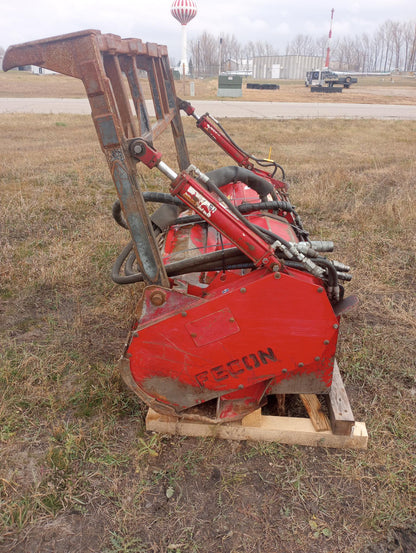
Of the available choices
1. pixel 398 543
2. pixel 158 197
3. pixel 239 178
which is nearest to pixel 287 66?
pixel 239 178

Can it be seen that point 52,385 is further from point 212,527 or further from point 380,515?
point 380,515

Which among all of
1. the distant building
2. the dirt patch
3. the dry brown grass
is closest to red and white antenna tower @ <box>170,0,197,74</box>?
the dry brown grass

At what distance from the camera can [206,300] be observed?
79.6 inches

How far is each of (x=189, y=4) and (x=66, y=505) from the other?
4148 cm

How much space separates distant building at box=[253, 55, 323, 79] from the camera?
212 feet

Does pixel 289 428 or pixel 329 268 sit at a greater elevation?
pixel 329 268

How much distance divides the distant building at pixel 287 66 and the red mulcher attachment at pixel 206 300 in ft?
225

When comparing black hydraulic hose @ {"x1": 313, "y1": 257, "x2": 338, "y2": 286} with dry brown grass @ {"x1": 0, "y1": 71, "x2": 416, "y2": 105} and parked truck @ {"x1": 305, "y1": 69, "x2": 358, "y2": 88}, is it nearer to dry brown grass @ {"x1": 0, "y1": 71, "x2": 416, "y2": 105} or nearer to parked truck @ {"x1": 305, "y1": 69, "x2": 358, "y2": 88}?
dry brown grass @ {"x1": 0, "y1": 71, "x2": 416, "y2": 105}

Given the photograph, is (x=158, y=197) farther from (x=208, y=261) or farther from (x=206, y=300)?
(x=206, y=300)

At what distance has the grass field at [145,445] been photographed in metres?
1.90

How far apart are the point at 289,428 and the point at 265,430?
0.43 ft

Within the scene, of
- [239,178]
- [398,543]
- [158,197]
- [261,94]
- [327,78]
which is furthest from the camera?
[327,78]

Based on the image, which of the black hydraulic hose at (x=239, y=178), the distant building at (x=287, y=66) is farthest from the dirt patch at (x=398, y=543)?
the distant building at (x=287, y=66)

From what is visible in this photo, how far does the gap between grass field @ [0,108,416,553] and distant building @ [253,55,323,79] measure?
220ft
